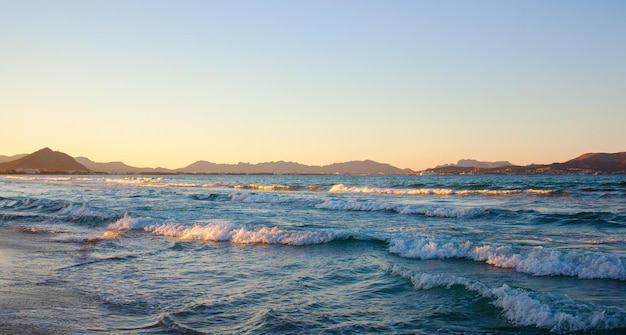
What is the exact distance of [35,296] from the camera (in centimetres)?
839

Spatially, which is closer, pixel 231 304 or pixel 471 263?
pixel 231 304

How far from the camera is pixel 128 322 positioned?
7012 mm

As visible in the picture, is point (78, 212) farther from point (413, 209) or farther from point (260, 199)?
point (413, 209)

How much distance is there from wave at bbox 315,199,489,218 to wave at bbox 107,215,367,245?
31.9ft

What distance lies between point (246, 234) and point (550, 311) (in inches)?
432

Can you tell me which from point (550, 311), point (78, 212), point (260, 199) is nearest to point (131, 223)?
point (78, 212)

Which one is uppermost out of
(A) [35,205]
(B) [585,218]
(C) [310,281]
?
(B) [585,218]

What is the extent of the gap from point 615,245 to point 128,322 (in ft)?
43.7

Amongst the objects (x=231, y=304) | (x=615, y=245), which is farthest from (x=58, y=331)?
(x=615, y=245)

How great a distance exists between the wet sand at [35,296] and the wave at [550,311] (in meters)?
6.40

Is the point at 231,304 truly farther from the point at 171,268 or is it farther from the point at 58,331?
the point at 171,268

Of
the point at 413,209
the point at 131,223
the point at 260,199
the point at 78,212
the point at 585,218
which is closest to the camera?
the point at 131,223

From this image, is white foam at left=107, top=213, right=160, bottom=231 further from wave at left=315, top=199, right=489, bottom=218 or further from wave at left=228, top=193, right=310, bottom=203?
wave at left=228, top=193, right=310, bottom=203

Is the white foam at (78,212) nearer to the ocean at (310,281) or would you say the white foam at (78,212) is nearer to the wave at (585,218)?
the ocean at (310,281)
